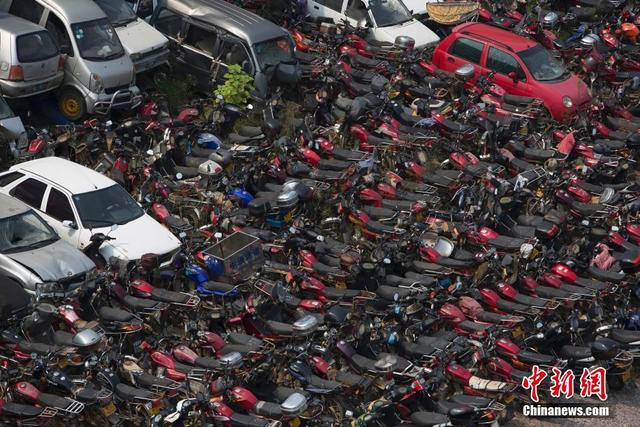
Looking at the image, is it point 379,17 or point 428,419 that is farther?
point 379,17

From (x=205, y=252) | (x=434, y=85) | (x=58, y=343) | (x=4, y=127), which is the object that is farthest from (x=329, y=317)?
(x=434, y=85)

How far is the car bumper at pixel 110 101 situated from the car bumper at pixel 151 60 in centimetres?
101

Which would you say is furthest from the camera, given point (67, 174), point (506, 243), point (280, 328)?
point (506, 243)

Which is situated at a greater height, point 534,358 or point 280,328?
point 534,358

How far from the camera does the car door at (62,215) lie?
674 inches

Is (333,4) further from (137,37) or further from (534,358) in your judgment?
(534,358)

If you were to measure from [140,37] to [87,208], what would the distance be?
5.55 metres

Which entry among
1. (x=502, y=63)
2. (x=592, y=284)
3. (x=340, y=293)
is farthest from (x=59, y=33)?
(x=592, y=284)

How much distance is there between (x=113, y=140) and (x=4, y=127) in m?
1.66

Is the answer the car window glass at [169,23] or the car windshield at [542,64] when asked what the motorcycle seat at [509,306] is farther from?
the car window glass at [169,23]

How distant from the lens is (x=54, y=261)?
16172 mm

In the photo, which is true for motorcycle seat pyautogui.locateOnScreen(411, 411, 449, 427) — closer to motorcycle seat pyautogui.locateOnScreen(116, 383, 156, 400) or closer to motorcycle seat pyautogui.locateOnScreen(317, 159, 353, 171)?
motorcycle seat pyautogui.locateOnScreen(116, 383, 156, 400)

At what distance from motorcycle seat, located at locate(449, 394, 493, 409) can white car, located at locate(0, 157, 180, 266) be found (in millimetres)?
4478

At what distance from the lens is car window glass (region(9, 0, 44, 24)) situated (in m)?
20.9
